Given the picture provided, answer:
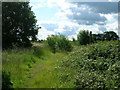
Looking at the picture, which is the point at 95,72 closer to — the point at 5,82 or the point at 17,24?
the point at 5,82

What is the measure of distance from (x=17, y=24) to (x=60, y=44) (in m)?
6.77

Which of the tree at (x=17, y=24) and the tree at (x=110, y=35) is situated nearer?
the tree at (x=17, y=24)

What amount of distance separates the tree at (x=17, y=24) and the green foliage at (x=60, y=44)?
3.06 m

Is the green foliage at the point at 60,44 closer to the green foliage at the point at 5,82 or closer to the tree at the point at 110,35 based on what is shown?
the tree at the point at 110,35

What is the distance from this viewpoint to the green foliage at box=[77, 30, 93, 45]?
36281mm

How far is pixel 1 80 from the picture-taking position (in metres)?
10.2

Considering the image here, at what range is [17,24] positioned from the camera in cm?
3209

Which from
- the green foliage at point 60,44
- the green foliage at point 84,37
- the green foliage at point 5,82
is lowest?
the green foliage at point 5,82

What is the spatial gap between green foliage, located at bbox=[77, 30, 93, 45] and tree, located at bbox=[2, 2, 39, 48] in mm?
7492

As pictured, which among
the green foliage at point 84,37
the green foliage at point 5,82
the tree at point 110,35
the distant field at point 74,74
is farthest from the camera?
the tree at point 110,35

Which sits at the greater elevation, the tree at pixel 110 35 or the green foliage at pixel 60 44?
the tree at pixel 110 35

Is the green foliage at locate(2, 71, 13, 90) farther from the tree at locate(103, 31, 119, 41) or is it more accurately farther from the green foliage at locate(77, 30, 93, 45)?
the tree at locate(103, 31, 119, 41)

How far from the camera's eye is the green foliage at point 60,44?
28406mm

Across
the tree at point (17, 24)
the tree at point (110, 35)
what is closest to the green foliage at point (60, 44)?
the tree at point (17, 24)
